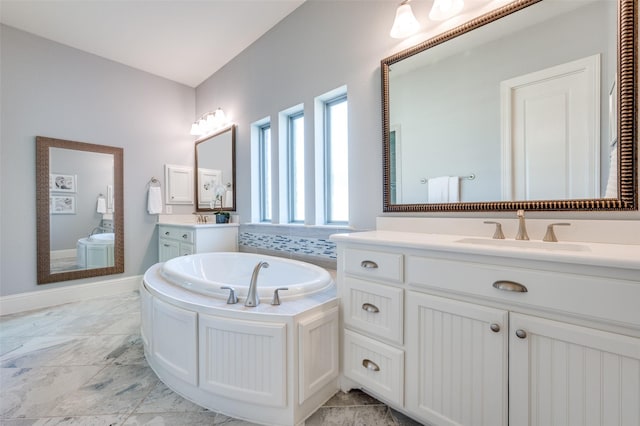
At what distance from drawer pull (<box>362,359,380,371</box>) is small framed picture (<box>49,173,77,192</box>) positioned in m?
3.53

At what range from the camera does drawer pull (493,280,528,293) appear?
3.16ft

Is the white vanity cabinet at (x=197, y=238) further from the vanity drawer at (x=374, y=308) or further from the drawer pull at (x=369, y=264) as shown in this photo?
the drawer pull at (x=369, y=264)

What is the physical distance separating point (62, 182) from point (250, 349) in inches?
124

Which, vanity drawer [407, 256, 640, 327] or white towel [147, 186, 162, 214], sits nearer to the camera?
vanity drawer [407, 256, 640, 327]

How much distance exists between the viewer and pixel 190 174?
3.95 m

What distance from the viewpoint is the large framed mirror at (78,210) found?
9.43 ft

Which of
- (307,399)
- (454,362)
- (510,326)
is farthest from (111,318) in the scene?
(510,326)

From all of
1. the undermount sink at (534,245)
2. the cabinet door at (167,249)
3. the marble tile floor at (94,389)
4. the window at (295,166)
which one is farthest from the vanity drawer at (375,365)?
the cabinet door at (167,249)

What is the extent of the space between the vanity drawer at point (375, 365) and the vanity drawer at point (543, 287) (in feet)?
1.26

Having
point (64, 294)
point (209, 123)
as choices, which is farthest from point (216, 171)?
point (64, 294)

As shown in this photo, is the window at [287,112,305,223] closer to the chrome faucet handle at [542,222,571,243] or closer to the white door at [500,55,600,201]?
the white door at [500,55,600,201]

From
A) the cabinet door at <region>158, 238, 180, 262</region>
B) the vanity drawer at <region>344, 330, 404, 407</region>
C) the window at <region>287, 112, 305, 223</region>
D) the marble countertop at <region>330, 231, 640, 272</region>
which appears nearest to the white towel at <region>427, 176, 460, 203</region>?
the marble countertop at <region>330, 231, 640, 272</region>

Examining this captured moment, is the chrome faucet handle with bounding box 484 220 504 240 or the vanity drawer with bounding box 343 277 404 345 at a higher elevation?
the chrome faucet handle with bounding box 484 220 504 240

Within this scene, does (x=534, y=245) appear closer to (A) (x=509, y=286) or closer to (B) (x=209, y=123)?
(A) (x=509, y=286)
